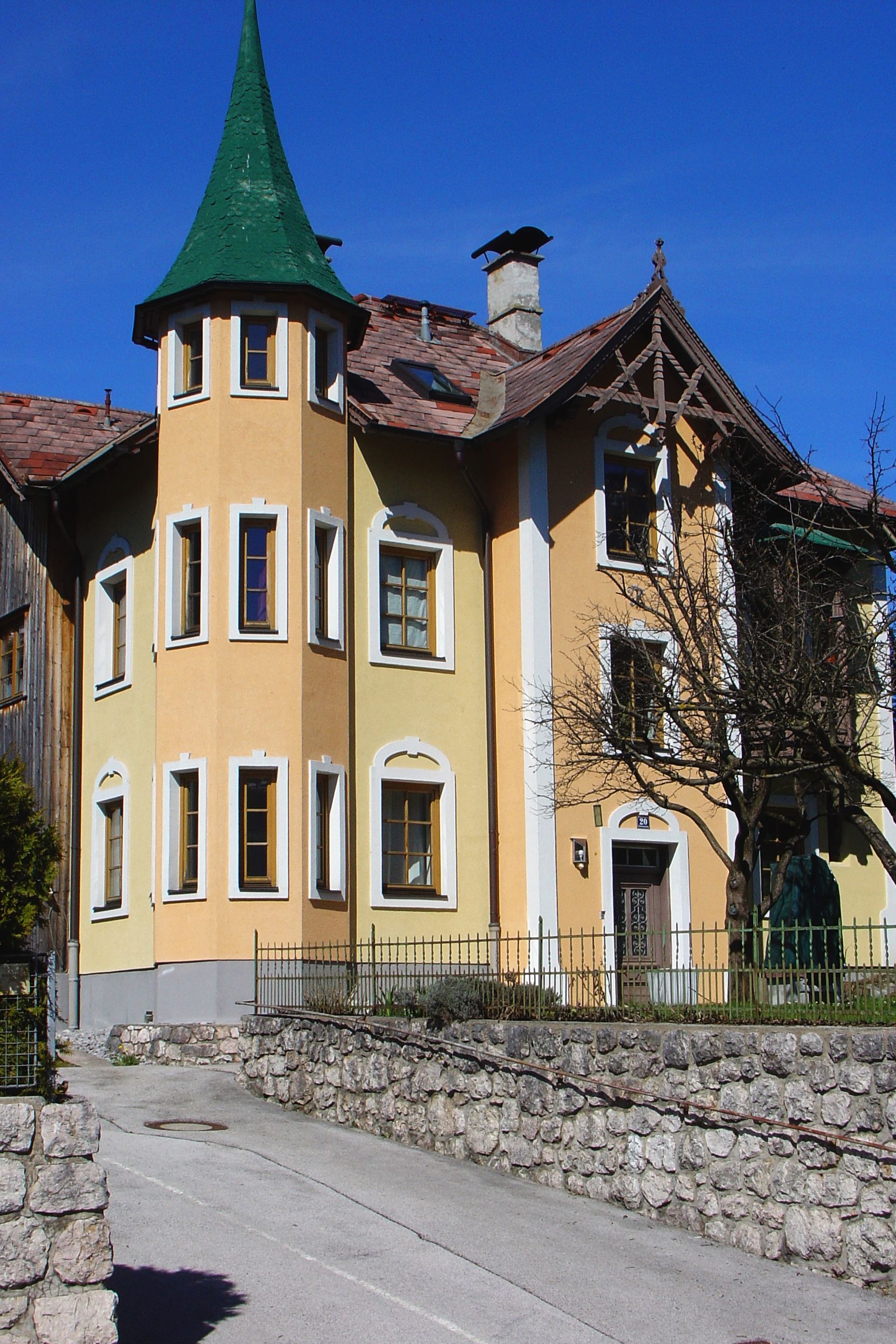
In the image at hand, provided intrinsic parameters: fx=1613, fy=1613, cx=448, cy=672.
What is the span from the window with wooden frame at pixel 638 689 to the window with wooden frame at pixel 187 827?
18.5ft

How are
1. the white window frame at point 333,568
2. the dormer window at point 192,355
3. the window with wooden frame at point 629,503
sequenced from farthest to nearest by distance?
1. the window with wooden frame at point 629,503
2. the dormer window at point 192,355
3. the white window frame at point 333,568

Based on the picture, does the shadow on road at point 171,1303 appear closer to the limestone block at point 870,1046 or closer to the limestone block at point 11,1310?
the limestone block at point 11,1310

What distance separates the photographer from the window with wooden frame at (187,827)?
68.5ft

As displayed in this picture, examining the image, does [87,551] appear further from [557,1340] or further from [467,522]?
[557,1340]

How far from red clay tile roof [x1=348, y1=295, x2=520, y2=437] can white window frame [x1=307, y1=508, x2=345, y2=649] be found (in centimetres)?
159

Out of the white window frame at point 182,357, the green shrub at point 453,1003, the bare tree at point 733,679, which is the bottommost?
the green shrub at point 453,1003

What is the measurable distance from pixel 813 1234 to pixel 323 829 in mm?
11040

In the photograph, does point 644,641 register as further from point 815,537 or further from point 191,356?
point 191,356

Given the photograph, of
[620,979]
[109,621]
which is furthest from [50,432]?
[620,979]

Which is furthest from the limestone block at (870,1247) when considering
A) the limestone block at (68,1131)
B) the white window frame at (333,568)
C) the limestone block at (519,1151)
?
the white window frame at (333,568)

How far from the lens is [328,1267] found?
10742 mm

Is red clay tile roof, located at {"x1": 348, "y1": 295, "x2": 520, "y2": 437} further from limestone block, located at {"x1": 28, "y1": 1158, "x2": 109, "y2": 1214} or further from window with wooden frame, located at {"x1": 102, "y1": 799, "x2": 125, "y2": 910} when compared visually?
limestone block, located at {"x1": 28, "y1": 1158, "x2": 109, "y2": 1214}

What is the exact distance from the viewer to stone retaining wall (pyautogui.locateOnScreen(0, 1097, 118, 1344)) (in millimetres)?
7879

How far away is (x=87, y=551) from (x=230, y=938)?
24.7 feet
